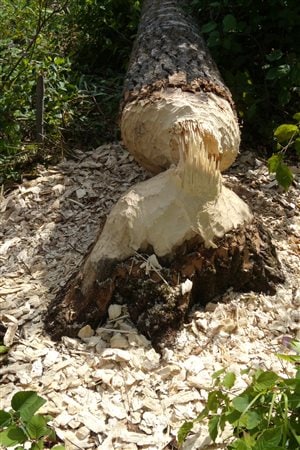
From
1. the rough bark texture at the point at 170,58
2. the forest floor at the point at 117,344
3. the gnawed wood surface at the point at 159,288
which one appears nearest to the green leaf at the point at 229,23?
the rough bark texture at the point at 170,58

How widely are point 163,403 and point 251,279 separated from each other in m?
0.72

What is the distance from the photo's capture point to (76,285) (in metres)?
Result: 2.37

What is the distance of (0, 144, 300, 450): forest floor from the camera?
76.8 inches

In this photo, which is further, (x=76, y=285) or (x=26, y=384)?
(x=76, y=285)

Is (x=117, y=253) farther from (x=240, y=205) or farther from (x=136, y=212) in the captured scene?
A: (x=240, y=205)

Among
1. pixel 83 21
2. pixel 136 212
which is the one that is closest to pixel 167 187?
pixel 136 212

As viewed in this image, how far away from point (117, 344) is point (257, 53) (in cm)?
215

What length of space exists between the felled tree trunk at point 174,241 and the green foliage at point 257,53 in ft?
2.46

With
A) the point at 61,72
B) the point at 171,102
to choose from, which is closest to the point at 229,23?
the point at 171,102

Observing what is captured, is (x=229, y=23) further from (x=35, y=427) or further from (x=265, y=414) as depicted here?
(x=35, y=427)

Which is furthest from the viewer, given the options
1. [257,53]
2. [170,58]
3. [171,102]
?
[257,53]

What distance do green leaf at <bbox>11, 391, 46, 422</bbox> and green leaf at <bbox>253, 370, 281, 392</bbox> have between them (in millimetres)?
581

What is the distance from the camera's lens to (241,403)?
62.5 inches

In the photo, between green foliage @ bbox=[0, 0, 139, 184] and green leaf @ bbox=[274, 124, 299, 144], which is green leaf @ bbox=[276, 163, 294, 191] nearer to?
green leaf @ bbox=[274, 124, 299, 144]
